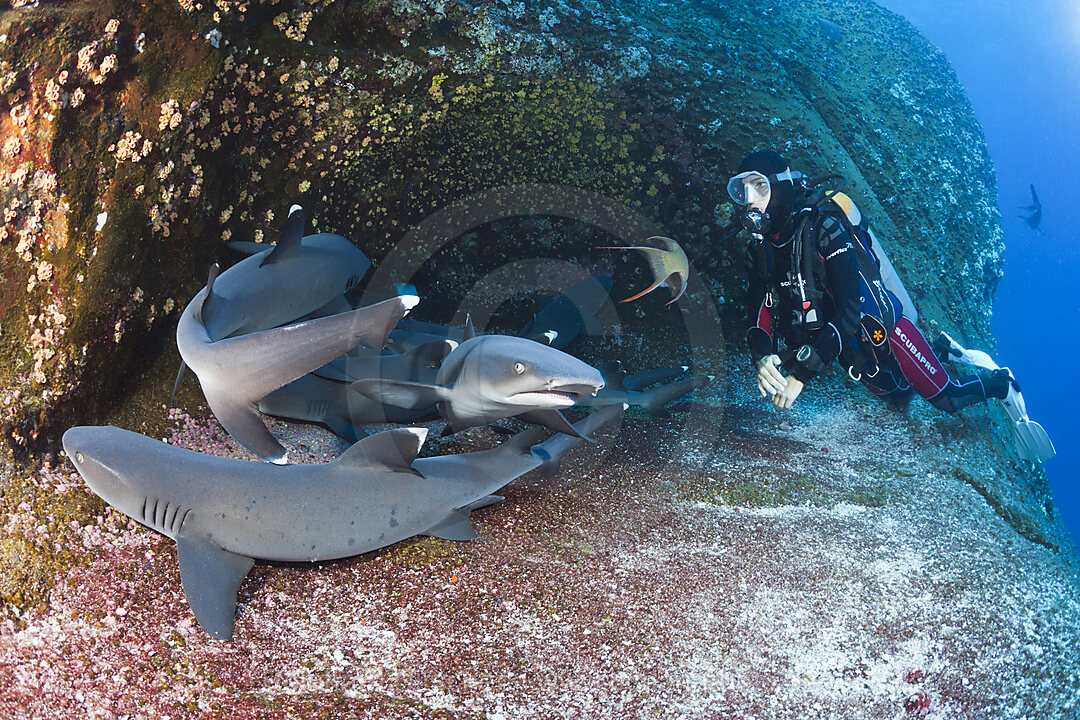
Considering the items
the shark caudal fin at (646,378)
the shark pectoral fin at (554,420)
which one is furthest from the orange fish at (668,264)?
the shark pectoral fin at (554,420)

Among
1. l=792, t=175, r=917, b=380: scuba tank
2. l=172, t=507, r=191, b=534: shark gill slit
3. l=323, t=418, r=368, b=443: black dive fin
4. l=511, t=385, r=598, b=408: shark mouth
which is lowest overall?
l=323, t=418, r=368, b=443: black dive fin

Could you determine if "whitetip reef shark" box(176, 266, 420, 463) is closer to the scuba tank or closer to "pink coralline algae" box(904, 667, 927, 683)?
"pink coralline algae" box(904, 667, 927, 683)

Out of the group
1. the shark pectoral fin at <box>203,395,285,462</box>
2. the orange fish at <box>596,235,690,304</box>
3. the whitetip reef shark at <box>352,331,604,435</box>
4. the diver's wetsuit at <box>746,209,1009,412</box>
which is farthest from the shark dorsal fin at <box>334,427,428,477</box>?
the diver's wetsuit at <box>746,209,1009,412</box>

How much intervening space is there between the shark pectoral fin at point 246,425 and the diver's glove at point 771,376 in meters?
3.62

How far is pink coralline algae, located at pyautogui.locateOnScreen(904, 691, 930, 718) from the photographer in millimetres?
2531

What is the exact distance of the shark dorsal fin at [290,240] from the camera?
3.16 metres

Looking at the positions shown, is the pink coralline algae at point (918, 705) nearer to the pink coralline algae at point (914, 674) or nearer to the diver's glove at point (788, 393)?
the pink coralline algae at point (914, 674)

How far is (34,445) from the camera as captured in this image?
2.87 m

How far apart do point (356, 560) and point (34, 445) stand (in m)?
1.73

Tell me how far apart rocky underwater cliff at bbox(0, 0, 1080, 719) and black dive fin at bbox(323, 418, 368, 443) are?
0.14 metres

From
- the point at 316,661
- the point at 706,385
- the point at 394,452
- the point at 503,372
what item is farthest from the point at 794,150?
the point at 316,661

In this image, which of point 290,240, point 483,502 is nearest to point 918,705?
point 483,502

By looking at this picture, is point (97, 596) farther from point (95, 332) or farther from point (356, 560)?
point (95, 332)

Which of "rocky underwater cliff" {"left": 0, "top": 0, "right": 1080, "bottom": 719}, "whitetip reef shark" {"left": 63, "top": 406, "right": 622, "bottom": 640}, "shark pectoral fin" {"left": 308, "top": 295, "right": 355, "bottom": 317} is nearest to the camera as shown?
"rocky underwater cliff" {"left": 0, "top": 0, "right": 1080, "bottom": 719}
